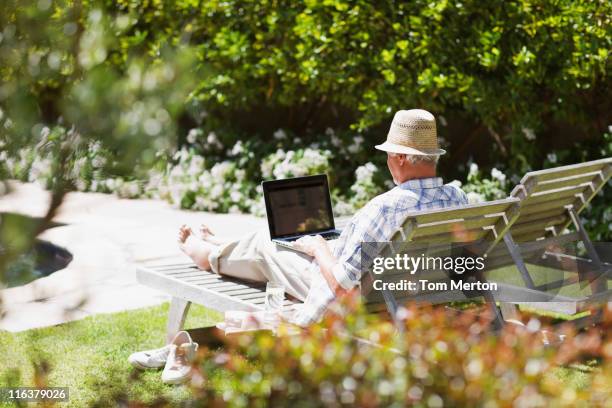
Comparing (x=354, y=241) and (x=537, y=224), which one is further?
(x=537, y=224)

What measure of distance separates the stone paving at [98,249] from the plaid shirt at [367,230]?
2.84 ft

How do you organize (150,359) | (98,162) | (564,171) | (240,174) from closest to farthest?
(98,162) < (150,359) < (564,171) < (240,174)

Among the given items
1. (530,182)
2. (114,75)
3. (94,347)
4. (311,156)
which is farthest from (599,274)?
(311,156)

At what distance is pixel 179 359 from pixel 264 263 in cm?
66

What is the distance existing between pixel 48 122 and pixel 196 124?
10.5 metres

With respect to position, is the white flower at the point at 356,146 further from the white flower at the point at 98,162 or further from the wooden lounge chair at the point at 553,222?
the white flower at the point at 98,162

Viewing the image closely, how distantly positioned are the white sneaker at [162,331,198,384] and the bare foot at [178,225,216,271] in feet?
1.87

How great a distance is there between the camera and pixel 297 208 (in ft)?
16.0

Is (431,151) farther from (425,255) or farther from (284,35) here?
(284,35)

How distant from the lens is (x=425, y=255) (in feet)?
13.2

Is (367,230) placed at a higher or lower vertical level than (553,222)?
higher

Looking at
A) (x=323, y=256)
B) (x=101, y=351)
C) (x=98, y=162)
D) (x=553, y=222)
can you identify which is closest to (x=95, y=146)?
(x=98, y=162)

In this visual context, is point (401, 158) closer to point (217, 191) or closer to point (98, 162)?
point (98, 162)

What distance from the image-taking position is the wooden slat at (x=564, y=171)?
4582 millimetres
